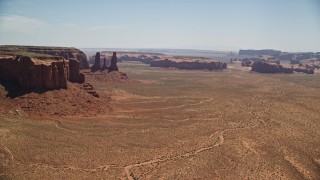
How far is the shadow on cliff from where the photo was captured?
211 ft

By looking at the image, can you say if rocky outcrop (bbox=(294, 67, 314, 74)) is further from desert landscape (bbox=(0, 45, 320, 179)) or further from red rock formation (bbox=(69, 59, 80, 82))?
red rock formation (bbox=(69, 59, 80, 82))

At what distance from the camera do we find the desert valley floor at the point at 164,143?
42.5 m

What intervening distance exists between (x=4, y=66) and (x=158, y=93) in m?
44.1

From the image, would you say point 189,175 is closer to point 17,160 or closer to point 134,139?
point 134,139

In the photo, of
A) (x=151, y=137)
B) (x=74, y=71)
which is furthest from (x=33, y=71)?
(x=151, y=137)

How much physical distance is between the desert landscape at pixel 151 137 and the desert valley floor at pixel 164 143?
4.9 inches

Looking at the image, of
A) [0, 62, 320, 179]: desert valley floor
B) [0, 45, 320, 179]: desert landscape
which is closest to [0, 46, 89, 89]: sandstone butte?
[0, 45, 320, 179]: desert landscape

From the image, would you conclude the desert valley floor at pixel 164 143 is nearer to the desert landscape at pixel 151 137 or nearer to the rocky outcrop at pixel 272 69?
the desert landscape at pixel 151 137

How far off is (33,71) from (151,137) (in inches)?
1053

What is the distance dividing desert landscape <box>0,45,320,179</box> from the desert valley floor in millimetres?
123

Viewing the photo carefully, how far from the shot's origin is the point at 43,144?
48.2m

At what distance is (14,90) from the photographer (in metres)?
65.6

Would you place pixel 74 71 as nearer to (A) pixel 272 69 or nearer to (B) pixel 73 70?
(B) pixel 73 70

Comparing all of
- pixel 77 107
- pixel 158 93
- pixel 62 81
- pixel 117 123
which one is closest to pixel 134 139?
pixel 117 123
